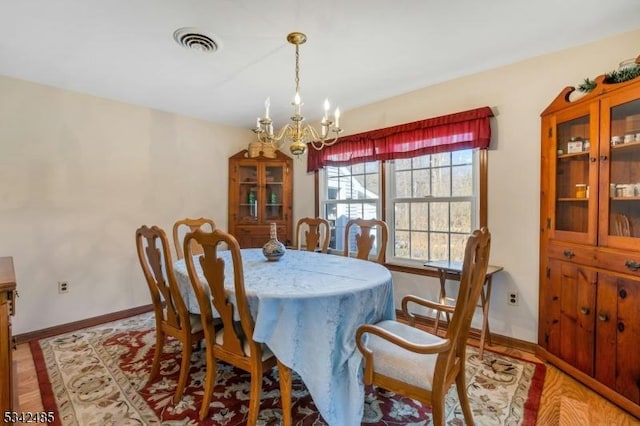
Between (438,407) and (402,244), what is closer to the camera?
(438,407)

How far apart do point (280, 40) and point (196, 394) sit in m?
2.46

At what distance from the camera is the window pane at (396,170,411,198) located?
134 inches

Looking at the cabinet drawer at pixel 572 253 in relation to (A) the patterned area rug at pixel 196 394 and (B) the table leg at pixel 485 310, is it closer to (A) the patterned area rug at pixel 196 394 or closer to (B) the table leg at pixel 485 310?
(B) the table leg at pixel 485 310

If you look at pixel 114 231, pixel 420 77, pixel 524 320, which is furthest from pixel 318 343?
pixel 114 231

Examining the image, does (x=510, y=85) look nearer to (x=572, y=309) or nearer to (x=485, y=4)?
(x=485, y=4)

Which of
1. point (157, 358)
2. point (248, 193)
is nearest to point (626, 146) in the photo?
point (157, 358)

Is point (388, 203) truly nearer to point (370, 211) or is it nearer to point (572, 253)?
point (370, 211)

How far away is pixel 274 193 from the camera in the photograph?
14.8ft

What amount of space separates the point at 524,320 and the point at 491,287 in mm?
346

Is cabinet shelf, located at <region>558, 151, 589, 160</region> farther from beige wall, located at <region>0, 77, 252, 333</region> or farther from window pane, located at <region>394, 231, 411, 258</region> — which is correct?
beige wall, located at <region>0, 77, 252, 333</region>

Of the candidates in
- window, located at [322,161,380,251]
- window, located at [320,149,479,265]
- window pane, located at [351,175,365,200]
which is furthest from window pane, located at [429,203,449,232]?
window pane, located at [351,175,365,200]

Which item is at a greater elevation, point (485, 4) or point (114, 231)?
point (485, 4)

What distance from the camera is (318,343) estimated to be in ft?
5.08

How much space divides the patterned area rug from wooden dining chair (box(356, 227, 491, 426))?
42 centimetres
